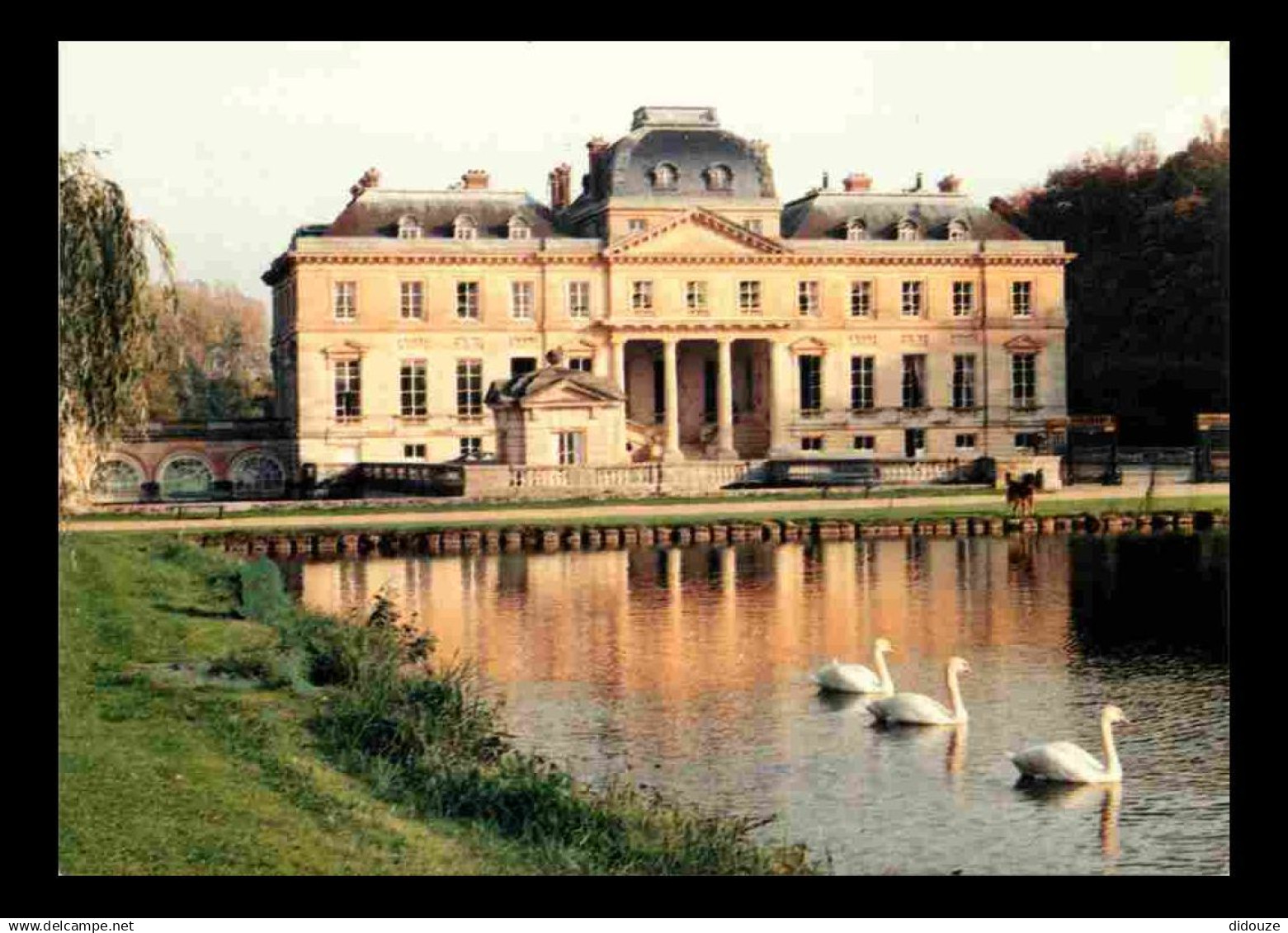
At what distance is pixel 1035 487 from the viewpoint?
164 feet

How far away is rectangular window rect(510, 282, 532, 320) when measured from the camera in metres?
61.9

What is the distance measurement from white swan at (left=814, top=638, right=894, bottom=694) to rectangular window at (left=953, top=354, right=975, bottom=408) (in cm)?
4395

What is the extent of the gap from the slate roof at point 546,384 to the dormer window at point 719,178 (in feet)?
43.3

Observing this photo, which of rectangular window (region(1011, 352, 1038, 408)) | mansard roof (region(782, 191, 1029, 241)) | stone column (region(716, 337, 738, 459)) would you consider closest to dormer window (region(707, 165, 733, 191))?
mansard roof (region(782, 191, 1029, 241))

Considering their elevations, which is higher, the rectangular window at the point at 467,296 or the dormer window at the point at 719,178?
the dormer window at the point at 719,178

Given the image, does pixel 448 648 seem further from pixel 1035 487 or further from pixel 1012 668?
pixel 1035 487

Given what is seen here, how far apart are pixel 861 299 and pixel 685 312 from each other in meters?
5.78

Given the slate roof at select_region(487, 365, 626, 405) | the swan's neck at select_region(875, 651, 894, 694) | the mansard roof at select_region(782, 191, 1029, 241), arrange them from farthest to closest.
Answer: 1. the mansard roof at select_region(782, 191, 1029, 241)
2. the slate roof at select_region(487, 365, 626, 405)
3. the swan's neck at select_region(875, 651, 894, 694)

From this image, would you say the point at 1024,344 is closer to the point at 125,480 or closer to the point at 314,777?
the point at 125,480

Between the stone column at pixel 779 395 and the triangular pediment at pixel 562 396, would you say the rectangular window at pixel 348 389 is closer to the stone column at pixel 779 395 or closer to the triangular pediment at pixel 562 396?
the triangular pediment at pixel 562 396

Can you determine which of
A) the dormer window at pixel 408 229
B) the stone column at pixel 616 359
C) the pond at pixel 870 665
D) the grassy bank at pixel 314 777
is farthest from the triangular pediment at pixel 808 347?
the grassy bank at pixel 314 777

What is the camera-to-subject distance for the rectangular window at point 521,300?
61.9m

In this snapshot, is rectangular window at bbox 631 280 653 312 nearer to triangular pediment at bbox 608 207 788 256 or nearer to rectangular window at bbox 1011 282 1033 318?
triangular pediment at bbox 608 207 788 256

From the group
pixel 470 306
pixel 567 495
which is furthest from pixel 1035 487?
pixel 470 306
